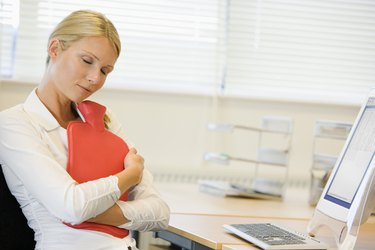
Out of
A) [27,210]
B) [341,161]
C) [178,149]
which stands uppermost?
[341,161]

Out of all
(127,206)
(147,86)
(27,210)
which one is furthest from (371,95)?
(147,86)

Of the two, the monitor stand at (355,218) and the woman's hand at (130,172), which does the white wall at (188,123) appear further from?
the monitor stand at (355,218)

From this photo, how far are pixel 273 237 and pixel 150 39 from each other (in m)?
2.38

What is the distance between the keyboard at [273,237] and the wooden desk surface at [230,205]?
524 mm

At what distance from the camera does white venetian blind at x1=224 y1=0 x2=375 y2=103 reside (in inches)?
167

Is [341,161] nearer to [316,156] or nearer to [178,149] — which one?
[316,156]

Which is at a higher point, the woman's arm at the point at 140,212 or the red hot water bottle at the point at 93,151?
the red hot water bottle at the point at 93,151

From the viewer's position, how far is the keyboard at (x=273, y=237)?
1.81m

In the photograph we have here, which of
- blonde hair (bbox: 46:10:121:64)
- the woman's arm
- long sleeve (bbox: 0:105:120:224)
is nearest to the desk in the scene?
the woman's arm

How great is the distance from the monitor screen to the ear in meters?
0.95

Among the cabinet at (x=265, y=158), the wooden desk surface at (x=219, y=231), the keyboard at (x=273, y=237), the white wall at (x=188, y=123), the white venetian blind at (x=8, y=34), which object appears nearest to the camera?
the keyboard at (x=273, y=237)

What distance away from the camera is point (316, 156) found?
3.31 m

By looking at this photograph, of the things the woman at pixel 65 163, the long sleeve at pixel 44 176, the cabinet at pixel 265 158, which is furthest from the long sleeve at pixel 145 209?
the cabinet at pixel 265 158

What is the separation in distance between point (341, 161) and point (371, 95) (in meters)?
0.23
